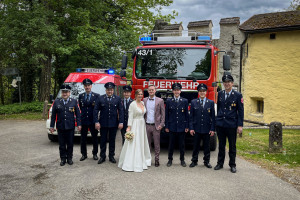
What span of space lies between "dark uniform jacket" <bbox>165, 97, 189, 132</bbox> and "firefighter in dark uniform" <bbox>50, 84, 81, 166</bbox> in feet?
7.29

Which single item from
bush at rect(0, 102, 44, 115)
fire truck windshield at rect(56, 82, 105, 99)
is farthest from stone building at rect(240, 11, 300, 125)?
bush at rect(0, 102, 44, 115)

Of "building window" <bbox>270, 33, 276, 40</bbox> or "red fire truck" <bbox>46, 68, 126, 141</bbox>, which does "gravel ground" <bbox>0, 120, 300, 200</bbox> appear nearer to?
"red fire truck" <bbox>46, 68, 126, 141</bbox>

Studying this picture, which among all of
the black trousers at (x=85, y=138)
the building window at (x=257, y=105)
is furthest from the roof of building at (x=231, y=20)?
the black trousers at (x=85, y=138)

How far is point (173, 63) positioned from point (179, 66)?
199mm

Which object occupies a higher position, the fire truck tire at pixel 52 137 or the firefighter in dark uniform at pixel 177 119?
the firefighter in dark uniform at pixel 177 119

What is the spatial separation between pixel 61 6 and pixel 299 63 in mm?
15018

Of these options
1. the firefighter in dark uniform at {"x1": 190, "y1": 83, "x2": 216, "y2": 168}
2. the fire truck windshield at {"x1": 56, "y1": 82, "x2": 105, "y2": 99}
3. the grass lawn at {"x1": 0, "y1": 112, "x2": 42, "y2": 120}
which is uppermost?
the fire truck windshield at {"x1": 56, "y1": 82, "x2": 105, "y2": 99}

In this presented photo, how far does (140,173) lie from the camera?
6230mm

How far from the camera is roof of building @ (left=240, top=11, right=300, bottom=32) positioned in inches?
624

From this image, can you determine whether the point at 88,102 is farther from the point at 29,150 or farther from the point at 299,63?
the point at 299,63

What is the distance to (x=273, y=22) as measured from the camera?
16.6 meters

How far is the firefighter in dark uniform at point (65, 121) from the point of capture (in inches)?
273

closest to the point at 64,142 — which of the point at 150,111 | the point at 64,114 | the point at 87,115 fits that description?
the point at 64,114

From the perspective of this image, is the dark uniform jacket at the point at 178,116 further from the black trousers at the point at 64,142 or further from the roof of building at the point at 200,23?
the roof of building at the point at 200,23
